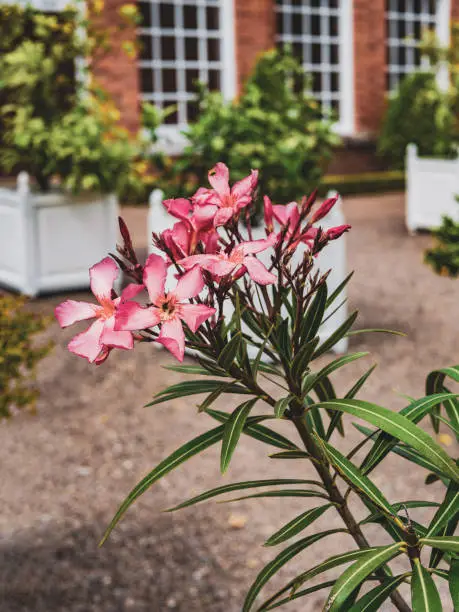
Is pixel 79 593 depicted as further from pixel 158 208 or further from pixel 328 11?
pixel 328 11

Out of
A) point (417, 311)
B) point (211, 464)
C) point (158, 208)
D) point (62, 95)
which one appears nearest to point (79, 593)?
point (211, 464)

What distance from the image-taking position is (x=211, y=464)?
15.1 feet

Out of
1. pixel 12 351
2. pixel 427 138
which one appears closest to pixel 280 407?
pixel 12 351

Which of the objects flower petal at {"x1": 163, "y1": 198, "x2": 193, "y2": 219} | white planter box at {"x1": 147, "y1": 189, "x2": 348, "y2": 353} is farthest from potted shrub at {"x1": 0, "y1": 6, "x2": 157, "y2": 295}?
flower petal at {"x1": 163, "y1": 198, "x2": 193, "y2": 219}

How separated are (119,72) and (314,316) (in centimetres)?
1232

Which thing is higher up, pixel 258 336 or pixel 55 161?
pixel 55 161

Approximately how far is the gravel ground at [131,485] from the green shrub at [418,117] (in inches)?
288

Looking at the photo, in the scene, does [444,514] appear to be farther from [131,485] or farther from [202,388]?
[131,485]

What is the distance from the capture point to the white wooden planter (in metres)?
7.44

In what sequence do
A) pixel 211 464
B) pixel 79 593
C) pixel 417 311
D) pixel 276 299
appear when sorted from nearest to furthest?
pixel 276 299, pixel 79 593, pixel 211 464, pixel 417 311

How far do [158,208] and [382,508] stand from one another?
15.1 feet

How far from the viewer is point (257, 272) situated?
63.7 inches

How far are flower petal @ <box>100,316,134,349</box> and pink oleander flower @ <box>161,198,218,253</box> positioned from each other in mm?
190

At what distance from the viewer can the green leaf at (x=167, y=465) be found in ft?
5.59
